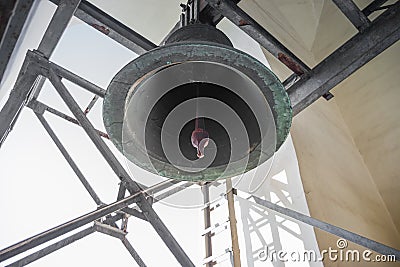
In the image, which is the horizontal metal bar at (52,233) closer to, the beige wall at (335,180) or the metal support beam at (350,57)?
the metal support beam at (350,57)

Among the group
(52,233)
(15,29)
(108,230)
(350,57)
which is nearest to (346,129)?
(350,57)

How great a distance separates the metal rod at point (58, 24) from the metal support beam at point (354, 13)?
137cm

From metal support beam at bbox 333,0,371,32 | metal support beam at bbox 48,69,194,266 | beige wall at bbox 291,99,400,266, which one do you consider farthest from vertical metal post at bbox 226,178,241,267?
metal support beam at bbox 333,0,371,32

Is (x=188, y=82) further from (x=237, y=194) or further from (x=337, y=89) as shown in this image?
(x=337, y=89)

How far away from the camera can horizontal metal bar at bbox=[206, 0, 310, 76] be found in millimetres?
1730

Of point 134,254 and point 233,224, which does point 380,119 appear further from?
point 134,254

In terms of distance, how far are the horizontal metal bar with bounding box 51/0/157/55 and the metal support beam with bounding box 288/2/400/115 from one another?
38.1 inches

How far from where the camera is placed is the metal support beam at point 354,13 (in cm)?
178

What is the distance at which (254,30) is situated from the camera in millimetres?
1868

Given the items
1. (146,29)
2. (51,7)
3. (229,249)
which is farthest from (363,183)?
(51,7)

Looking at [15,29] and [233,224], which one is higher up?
[233,224]

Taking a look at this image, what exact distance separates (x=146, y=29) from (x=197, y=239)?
2319 millimetres

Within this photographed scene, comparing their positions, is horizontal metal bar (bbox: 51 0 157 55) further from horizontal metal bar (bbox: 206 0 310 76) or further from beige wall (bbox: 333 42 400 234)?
beige wall (bbox: 333 42 400 234)

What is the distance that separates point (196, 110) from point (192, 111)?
15 mm
